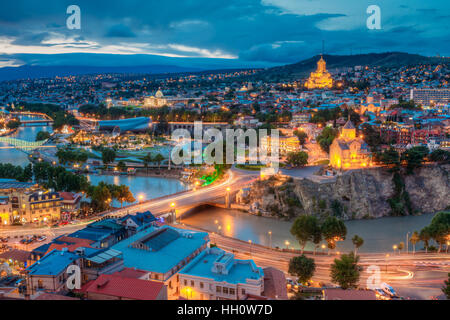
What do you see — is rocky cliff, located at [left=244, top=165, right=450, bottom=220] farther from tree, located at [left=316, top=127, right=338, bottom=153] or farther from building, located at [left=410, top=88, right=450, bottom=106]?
building, located at [left=410, top=88, right=450, bottom=106]

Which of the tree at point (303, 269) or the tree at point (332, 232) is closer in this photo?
the tree at point (303, 269)

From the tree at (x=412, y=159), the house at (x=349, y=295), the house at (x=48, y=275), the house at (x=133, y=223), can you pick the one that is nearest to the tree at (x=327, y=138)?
the tree at (x=412, y=159)

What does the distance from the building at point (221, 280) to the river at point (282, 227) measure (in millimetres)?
2829

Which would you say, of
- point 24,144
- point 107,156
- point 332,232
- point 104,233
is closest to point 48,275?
point 104,233

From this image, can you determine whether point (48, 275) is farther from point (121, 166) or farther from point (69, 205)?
point (121, 166)

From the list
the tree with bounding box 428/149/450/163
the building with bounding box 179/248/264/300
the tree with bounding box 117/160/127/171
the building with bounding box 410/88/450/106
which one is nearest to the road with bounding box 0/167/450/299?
the building with bounding box 179/248/264/300

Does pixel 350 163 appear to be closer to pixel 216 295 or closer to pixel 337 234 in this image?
pixel 337 234

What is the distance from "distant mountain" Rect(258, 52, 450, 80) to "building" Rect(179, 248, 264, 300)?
41.6 metres

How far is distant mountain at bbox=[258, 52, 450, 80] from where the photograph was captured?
4453 cm

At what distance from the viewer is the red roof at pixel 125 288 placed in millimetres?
3784

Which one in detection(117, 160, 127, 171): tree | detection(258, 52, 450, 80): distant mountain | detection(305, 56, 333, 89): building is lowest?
detection(117, 160, 127, 171): tree

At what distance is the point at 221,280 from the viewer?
186 inches

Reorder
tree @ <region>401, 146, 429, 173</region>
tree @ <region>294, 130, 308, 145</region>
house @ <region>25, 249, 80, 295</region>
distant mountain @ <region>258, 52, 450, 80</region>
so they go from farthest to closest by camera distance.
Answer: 1. distant mountain @ <region>258, 52, 450, 80</region>
2. tree @ <region>294, 130, 308, 145</region>
3. tree @ <region>401, 146, 429, 173</region>
4. house @ <region>25, 249, 80, 295</region>

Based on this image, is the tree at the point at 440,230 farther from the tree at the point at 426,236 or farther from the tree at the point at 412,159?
the tree at the point at 412,159
